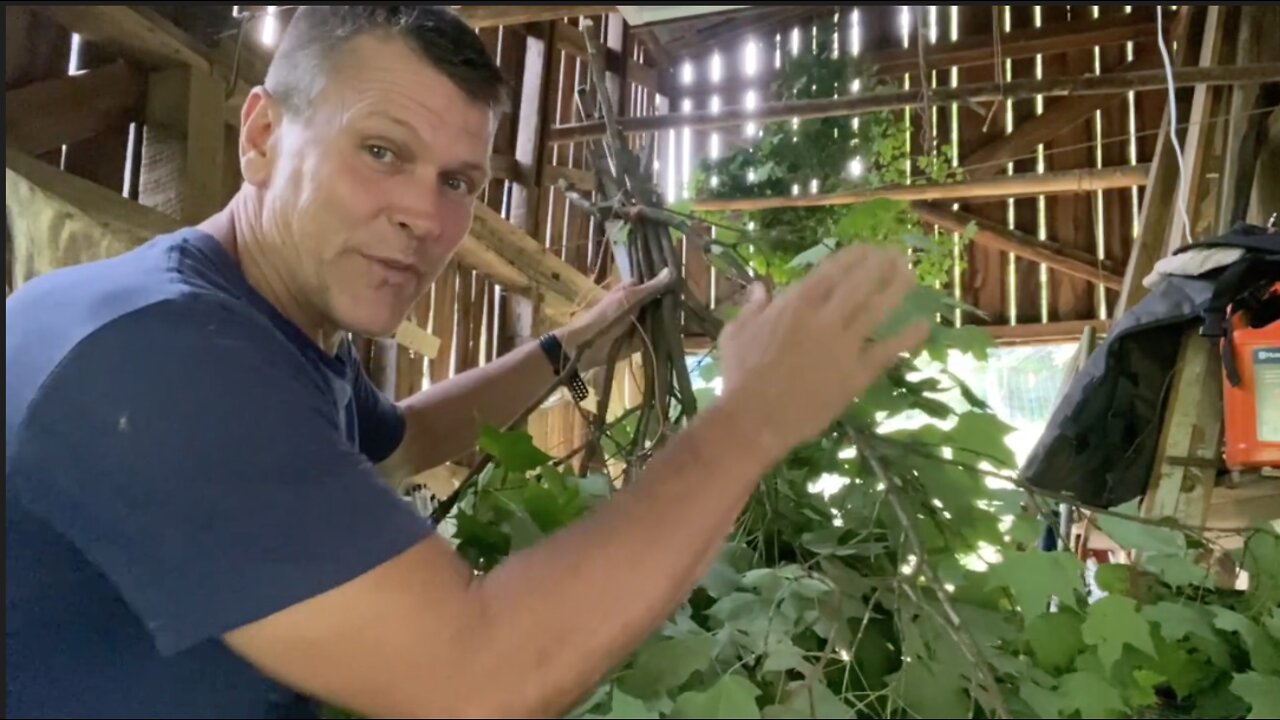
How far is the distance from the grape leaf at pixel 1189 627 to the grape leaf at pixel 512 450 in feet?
1.63

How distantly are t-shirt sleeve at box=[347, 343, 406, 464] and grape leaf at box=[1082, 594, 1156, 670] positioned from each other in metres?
0.75

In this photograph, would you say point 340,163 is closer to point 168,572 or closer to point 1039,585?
point 168,572

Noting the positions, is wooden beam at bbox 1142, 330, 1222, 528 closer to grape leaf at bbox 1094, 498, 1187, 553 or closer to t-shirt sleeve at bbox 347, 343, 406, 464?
grape leaf at bbox 1094, 498, 1187, 553

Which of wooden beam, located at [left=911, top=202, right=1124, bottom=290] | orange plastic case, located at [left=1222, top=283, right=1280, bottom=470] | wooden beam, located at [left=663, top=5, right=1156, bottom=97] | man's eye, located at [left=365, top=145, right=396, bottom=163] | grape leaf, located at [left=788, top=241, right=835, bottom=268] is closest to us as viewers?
man's eye, located at [left=365, top=145, right=396, bottom=163]

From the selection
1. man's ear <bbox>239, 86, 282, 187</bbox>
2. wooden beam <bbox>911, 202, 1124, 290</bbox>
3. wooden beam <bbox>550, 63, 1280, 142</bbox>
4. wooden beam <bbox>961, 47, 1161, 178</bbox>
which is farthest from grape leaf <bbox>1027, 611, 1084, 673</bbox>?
wooden beam <bbox>961, 47, 1161, 178</bbox>

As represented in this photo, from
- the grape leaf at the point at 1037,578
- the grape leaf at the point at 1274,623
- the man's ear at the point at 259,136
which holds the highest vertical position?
the man's ear at the point at 259,136

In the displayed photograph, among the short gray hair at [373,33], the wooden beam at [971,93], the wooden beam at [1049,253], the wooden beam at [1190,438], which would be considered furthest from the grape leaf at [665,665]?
the wooden beam at [1049,253]

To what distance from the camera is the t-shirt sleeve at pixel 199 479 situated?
54cm

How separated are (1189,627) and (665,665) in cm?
45

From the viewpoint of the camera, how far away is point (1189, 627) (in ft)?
2.72

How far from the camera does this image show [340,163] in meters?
0.77

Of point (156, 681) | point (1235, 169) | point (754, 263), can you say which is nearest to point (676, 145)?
point (1235, 169)

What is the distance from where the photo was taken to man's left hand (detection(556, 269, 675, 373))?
3.46 feet

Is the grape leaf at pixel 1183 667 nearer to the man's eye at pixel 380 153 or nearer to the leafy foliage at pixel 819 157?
the man's eye at pixel 380 153
